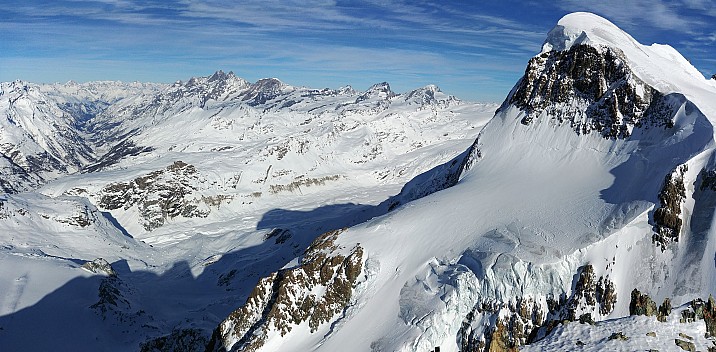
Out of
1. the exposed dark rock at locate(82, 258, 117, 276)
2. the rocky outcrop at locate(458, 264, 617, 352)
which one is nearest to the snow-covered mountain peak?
the rocky outcrop at locate(458, 264, 617, 352)

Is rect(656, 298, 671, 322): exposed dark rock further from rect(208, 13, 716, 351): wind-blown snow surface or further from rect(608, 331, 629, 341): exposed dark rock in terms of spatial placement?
rect(208, 13, 716, 351): wind-blown snow surface

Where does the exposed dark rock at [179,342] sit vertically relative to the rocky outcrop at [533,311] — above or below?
below

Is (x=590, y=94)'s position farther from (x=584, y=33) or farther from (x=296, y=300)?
(x=296, y=300)

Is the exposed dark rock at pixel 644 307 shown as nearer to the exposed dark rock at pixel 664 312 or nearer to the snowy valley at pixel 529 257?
the snowy valley at pixel 529 257

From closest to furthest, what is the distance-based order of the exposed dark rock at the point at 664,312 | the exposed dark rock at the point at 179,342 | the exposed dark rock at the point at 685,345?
the exposed dark rock at the point at 685,345
the exposed dark rock at the point at 664,312
the exposed dark rock at the point at 179,342

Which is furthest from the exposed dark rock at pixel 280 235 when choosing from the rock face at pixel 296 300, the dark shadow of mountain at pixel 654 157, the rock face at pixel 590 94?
the dark shadow of mountain at pixel 654 157

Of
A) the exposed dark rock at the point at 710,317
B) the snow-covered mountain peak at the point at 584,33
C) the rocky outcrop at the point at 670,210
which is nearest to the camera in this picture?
the exposed dark rock at the point at 710,317
